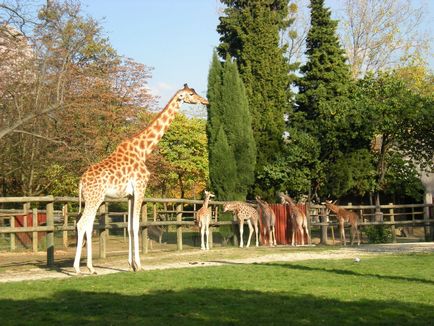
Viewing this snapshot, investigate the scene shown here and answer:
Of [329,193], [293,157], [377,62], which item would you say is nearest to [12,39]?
[293,157]

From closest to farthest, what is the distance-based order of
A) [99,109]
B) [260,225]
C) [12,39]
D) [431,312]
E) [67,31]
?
[431,312] < [12,39] < [67,31] < [260,225] < [99,109]

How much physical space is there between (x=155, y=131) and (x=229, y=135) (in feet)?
43.6

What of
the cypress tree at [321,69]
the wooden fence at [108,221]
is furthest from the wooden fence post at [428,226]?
the cypress tree at [321,69]

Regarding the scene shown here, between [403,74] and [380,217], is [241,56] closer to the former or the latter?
[380,217]

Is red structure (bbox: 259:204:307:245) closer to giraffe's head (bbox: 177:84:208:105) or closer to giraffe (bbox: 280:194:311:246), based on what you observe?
giraffe (bbox: 280:194:311:246)

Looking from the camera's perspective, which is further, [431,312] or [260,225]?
[260,225]

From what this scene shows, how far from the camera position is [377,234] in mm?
24859

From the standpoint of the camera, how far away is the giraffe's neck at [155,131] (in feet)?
46.3

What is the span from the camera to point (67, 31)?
21578 mm

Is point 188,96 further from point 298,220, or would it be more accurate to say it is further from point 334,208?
point 334,208

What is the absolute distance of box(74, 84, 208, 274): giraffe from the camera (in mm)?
12711

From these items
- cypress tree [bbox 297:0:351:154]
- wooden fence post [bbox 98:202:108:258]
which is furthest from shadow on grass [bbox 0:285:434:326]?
cypress tree [bbox 297:0:351:154]

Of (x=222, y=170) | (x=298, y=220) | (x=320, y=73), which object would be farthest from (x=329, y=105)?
(x=298, y=220)

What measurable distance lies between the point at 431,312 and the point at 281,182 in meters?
21.7
